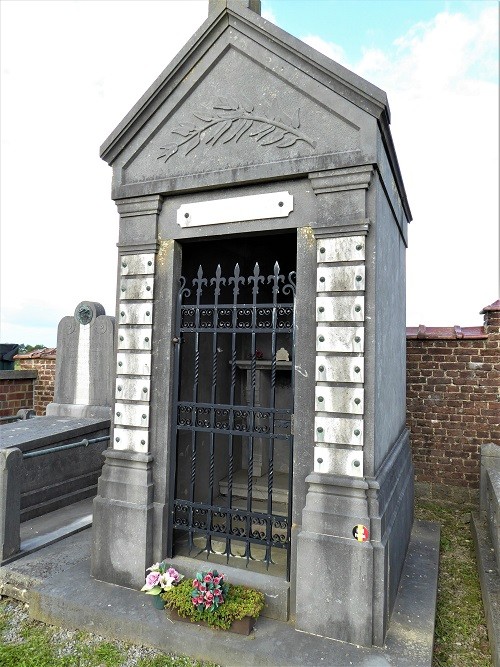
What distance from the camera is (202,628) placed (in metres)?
3.09

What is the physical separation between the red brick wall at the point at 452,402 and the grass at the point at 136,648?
2.35 meters

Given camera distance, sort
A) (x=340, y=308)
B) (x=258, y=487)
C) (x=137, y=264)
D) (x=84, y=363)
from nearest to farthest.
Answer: (x=340, y=308)
(x=137, y=264)
(x=258, y=487)
(x=84, y=363)

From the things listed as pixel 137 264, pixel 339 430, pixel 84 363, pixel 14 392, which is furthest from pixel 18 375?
pixel 339 430

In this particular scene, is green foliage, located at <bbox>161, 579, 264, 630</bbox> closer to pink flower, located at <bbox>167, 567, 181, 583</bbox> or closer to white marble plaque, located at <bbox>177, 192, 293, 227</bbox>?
pink flower, located at <bbox>167, 567, 181, 583</bbox>

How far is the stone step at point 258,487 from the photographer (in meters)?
4.56

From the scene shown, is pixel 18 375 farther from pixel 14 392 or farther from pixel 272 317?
pixel 272 317

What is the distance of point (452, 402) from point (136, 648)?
5.26 metres

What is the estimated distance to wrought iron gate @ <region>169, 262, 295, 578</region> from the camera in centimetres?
354

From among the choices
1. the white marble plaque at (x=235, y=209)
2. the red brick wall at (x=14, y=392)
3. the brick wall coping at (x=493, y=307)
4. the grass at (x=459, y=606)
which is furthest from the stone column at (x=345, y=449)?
the red brick wall at (x=14, y=392)

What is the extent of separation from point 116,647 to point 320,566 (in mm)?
1531

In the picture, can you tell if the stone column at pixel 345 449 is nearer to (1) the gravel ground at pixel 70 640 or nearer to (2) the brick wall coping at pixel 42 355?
(1) the gravel ground at pixel 70 640

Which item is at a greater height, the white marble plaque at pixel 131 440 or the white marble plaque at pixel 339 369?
the white marble plaque at pixel 339 369

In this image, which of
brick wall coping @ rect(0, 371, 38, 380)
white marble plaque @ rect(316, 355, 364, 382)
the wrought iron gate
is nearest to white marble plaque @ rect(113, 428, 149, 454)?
the wrought iron gate

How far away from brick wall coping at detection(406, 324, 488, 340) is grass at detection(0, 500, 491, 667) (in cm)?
327
